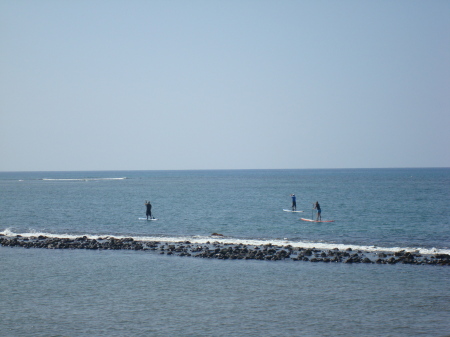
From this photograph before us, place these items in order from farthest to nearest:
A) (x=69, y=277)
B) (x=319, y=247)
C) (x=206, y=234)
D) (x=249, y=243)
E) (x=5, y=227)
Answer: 1. (x=5, y=227)
2. (x=206, y=234)
3. (x=249, y=243)
4. (x=319, y=247)
5. (x=69, y=277)

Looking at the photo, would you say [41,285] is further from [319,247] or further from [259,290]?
[319,247]

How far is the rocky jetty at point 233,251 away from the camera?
29.8m

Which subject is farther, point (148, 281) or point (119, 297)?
point (148, 281)

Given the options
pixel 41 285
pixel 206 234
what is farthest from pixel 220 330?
pixel 206 234

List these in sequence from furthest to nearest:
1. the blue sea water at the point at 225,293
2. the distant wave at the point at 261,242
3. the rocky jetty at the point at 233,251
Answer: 1. the distant wave at the point at 261,242
2. the rocky jetty at the point at 233,251
3. the blue sea water at the point at 225,293

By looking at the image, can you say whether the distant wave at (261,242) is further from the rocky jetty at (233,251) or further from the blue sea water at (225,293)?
the rocky jetty at (233,251)

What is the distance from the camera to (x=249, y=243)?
3778 cm

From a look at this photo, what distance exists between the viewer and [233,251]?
33.0 meters

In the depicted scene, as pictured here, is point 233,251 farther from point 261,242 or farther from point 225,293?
point 225,293

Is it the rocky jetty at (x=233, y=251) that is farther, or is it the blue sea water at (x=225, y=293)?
the rocky jetty at (x=233, y=251)

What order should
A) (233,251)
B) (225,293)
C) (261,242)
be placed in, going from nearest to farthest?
(225,293) < (233,251) < (261,242)

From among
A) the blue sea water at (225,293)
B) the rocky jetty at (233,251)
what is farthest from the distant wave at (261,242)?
the rocky jetty at (233,251)

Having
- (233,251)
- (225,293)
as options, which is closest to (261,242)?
(233,251)

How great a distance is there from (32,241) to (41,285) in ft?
53.9
